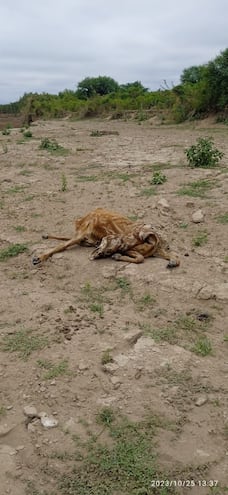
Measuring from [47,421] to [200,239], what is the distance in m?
3.08

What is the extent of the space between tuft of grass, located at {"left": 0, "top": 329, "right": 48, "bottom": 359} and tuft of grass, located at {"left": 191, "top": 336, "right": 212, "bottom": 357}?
1097 millimetres

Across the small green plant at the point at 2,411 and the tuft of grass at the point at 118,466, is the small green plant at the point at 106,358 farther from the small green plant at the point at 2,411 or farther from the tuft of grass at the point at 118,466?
the small green plant at the point at 2,411

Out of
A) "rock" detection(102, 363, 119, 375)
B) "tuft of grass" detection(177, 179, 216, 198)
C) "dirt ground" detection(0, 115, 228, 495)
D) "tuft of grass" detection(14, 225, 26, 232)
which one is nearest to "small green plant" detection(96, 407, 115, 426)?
"dirt ground" detection(0, 115, 228, 495)

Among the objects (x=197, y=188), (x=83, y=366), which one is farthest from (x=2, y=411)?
(x=197, y=188)

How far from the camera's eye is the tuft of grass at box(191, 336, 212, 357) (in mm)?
3691

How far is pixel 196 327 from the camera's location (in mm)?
4043

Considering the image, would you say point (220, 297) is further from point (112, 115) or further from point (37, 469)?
point (112, 115)

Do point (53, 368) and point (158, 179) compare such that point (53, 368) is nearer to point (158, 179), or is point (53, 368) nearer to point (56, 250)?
point (56, 250)

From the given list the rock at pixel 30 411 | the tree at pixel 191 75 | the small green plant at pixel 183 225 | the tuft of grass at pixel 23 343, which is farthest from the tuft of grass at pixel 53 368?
the tree at pixel 191 75

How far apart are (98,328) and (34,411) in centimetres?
99

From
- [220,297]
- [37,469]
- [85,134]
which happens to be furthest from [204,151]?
[85,134]

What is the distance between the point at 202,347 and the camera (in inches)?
147

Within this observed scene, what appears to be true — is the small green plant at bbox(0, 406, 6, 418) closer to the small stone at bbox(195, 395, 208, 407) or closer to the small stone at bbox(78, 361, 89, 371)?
the small stone at bbox(78, 361, 89, 371)

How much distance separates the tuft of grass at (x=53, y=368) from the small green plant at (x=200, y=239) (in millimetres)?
2425
